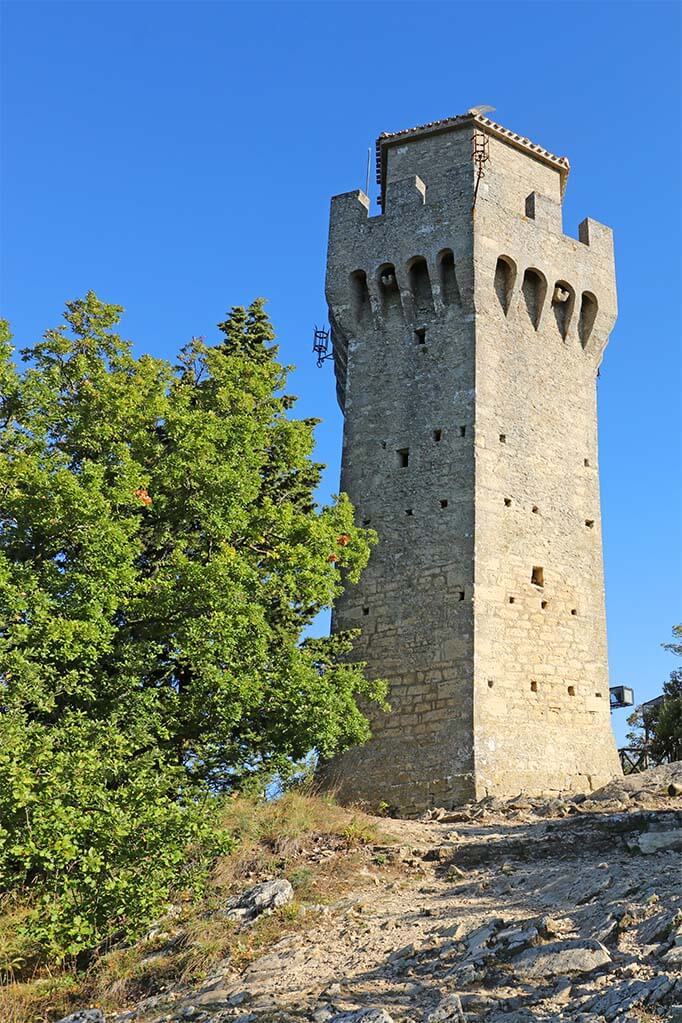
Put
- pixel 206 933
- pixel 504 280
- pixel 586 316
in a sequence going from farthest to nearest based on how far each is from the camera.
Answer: pixel 586 316 < pixel 504 280 < pixel 206 933

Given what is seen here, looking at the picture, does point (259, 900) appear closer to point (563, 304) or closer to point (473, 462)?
point (473, 462)

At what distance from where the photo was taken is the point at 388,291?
822 inches

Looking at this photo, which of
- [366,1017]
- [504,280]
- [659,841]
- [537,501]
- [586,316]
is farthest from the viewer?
[586,316]

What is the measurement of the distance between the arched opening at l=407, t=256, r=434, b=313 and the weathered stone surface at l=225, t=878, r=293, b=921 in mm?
11479

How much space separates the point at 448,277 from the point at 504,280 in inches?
40.9

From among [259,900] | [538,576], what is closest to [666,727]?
[538,576]

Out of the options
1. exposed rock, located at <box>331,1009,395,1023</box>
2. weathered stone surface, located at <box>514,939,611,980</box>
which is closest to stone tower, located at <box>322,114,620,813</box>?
weathered stone surface, located at <box>514,939,611,980</box>

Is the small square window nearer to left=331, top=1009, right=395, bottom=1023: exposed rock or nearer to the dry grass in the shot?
the dry grass

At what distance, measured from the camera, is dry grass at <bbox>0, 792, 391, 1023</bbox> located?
10992 millimetres

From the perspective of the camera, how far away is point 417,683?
58.1 feet

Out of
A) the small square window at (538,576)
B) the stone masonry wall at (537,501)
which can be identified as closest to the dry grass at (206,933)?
the stone masonry wall at (537,501)

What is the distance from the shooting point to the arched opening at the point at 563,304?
2102 cm

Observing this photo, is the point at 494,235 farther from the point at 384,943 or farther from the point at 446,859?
the point at 384,943

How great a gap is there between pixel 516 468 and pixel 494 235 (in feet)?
14.5
